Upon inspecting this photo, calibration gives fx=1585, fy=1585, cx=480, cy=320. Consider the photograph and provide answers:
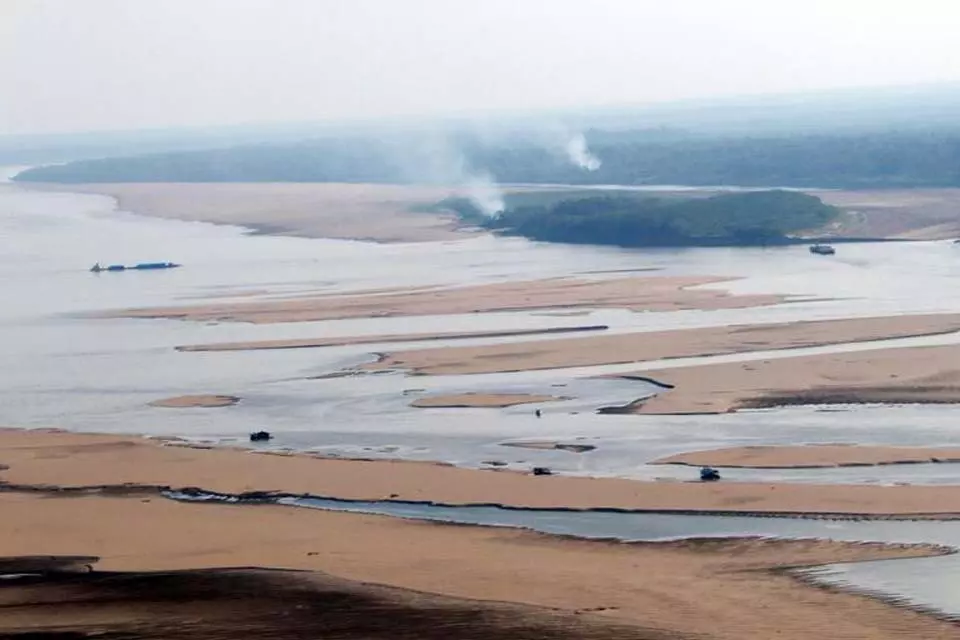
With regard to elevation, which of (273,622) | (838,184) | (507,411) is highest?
(838,184)

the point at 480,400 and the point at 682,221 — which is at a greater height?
the point at 682,221

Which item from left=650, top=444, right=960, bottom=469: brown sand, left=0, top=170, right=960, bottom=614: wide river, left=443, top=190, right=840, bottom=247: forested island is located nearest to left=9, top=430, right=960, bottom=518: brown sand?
left=0, top=170, right=960, bottom=614: wide river

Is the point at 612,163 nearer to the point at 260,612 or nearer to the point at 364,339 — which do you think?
the point at 364,339

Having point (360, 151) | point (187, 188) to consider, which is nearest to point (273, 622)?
point (187, 188)

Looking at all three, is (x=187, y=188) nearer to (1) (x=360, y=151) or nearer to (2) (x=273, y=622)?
(1) (x=360, y=151)

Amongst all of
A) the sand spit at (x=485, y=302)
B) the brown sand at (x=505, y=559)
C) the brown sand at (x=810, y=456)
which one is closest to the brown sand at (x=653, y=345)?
the sand spit at (x=485, y=302)

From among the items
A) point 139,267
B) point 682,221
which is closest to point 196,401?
point 139,267

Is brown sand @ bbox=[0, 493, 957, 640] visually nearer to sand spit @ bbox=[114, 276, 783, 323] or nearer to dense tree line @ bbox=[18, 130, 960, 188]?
sand spit @ bbox=[114, 276, 783, 323]
